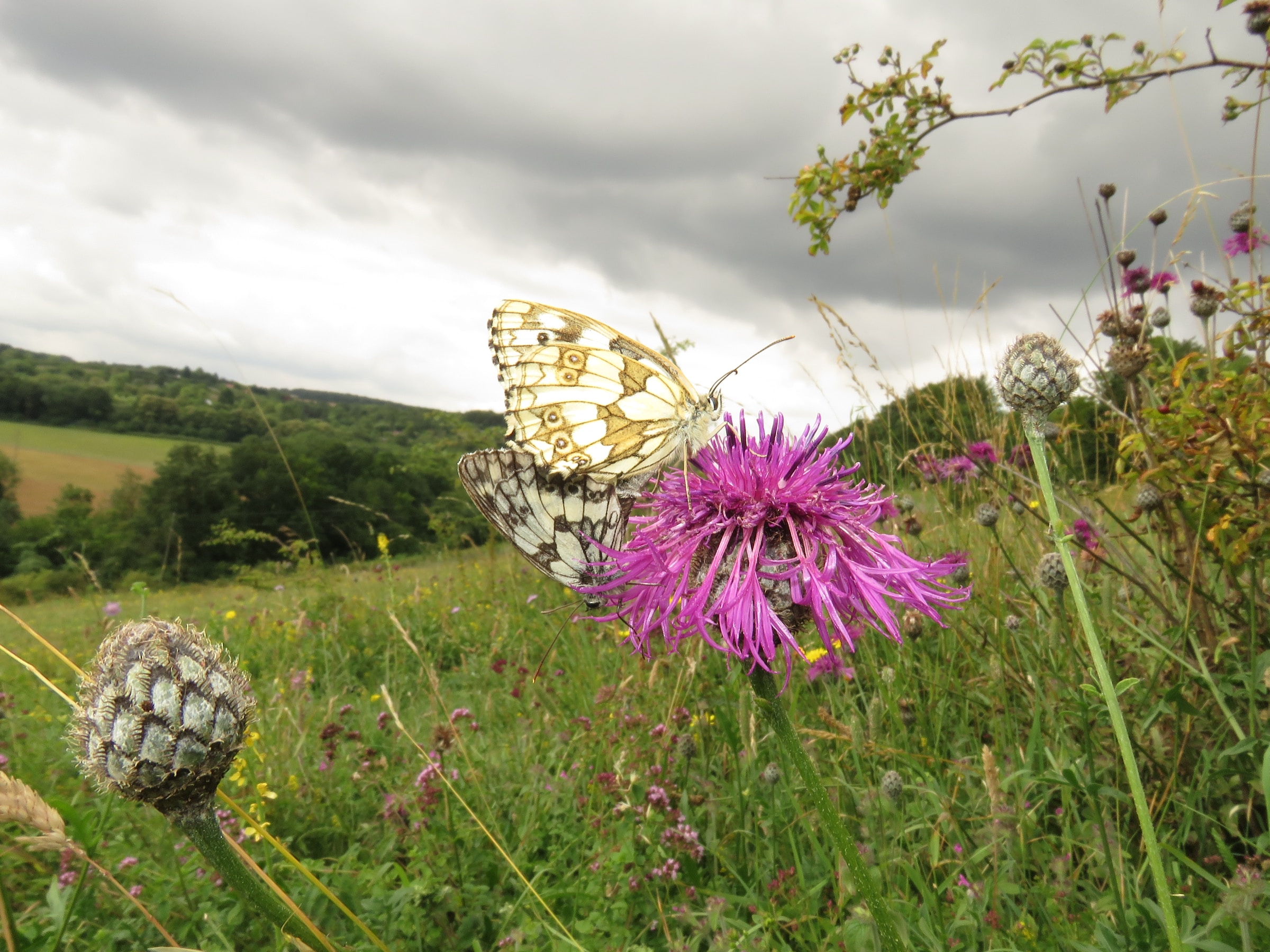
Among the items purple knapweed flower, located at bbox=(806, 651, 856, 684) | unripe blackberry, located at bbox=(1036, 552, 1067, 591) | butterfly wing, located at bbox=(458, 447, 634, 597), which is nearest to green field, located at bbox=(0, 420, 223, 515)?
butterfly wing, located at bbox=(458, 447, 634, 597)

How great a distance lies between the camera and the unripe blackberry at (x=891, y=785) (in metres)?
2.15

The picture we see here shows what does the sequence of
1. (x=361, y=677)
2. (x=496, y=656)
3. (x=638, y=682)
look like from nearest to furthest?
1. (x=638, y=682)
2. (x=496, y=656)
3. (x=361, y=677)

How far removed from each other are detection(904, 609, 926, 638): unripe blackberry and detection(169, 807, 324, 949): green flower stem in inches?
101

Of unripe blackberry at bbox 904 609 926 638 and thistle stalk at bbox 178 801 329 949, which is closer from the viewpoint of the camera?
thistle stalk at bbox 178 801 329 949

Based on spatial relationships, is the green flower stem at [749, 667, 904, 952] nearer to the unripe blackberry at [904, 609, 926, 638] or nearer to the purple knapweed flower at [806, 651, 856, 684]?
the purple knapweed flower at [806, 651, 856, 684]

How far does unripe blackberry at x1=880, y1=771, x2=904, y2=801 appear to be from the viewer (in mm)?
2148

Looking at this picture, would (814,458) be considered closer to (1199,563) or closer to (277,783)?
(1199,563)

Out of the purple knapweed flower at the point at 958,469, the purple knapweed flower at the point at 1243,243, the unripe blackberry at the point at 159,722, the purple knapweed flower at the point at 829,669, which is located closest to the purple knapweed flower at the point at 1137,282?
the purple knapweed flower at the point at 1243,243

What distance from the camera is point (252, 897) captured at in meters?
1.27

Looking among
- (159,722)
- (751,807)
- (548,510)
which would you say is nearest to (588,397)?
(548,510)

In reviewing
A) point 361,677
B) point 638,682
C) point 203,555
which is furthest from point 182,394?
point 638,682

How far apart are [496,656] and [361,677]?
147cm

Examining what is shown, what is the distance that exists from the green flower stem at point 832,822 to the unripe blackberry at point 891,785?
884 millimetres

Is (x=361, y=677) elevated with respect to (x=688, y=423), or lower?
lower
